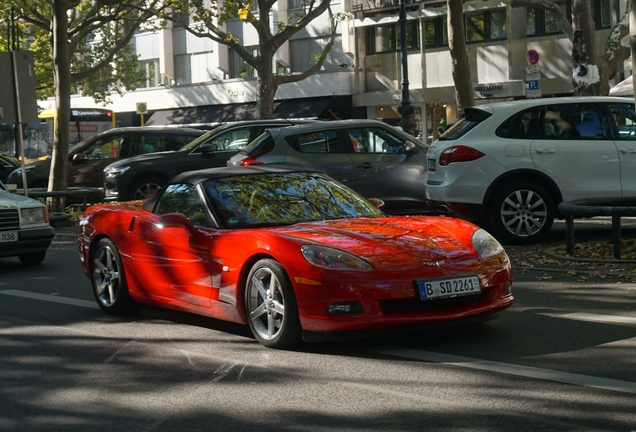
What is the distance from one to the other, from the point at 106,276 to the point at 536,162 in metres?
6.02

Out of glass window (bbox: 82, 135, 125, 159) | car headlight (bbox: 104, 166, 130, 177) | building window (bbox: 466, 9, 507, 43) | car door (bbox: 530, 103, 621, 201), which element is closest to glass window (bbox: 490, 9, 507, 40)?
building window (bbox: 466, 9, 507, 43)

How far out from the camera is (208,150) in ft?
66.9

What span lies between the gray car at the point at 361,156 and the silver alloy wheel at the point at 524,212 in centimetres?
291

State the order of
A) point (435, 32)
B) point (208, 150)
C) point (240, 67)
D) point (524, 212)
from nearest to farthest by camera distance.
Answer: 1. point (524, 212)
2. point (208, 150)
3. point (435, 32)
4. point (240, 67)

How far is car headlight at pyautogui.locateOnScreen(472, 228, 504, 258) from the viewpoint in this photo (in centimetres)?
772

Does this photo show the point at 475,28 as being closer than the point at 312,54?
Yes

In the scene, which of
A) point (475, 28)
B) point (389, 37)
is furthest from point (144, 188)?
point (389, 37)

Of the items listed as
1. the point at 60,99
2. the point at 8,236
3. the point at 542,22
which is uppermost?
the point at 542,22

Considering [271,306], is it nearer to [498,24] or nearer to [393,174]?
[393,174]

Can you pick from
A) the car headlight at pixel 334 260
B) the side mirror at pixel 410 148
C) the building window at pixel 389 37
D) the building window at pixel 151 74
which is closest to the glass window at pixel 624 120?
the side mirror at pixel 410 148

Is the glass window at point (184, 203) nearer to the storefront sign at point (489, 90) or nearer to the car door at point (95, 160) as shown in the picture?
the car door at point (95, 160)

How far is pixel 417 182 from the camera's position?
16.4m

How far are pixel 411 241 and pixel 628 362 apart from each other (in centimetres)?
168

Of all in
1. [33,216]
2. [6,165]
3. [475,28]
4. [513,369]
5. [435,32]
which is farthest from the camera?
[435,32]
